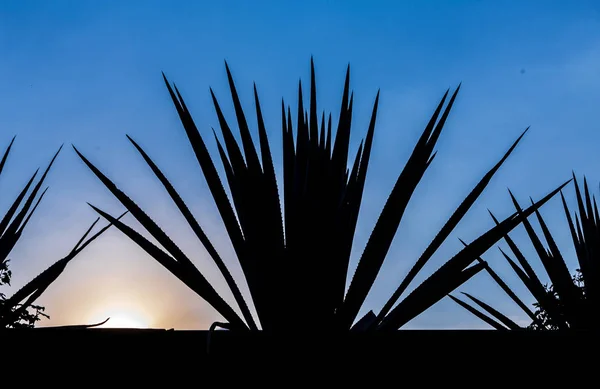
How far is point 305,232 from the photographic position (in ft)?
6.74

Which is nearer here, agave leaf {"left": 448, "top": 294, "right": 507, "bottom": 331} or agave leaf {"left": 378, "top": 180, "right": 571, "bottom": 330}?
agave leaf {"left": 378, "top": 180, "right": 571, "bottom": 330}

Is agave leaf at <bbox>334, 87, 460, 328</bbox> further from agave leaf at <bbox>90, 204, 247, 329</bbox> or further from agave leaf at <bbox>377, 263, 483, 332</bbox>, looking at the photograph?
agave leaf at <bbox>90, 204, 247, 329</bbox>

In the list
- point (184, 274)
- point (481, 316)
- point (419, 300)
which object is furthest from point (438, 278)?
point (481, 316)

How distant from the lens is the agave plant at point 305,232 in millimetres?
1911

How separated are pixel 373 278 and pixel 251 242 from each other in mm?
467

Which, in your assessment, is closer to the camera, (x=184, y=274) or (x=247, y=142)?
(x=184, y=274)

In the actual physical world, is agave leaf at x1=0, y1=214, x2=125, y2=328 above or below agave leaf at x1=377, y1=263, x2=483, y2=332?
above

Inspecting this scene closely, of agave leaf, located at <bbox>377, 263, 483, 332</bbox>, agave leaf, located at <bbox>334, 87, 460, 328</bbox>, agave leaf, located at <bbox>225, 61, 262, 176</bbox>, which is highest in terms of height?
agave leaf, located at <bbox>225, 61, 262, 176</bbox>

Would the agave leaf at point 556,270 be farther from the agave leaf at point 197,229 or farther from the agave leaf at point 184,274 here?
the agave leaf at point 184,274

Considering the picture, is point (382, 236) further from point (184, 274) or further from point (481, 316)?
point (481, 316)

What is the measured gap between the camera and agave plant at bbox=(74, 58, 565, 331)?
1.91 meters

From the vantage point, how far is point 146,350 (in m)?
1.17

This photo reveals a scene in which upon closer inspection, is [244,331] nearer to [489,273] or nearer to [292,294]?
[292,294]

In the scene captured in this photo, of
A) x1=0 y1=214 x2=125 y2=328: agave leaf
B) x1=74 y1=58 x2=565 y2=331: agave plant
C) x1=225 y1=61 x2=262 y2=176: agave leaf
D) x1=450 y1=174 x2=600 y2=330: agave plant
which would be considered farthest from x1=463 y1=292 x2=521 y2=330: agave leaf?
x1=0 y1=214 x2=125 y2=328: agave leaf
